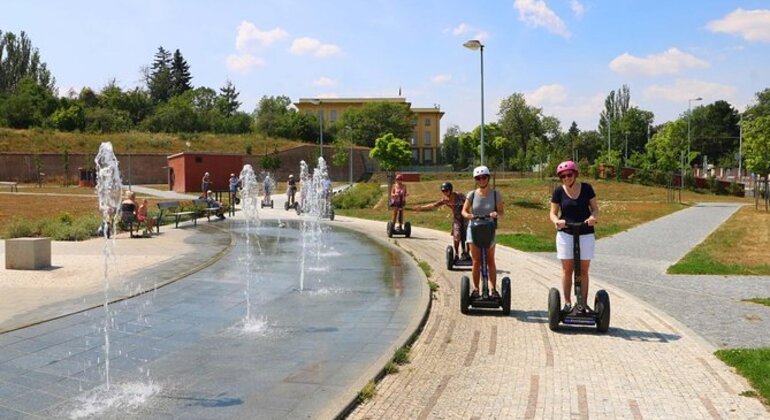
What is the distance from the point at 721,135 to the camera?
3698 inches

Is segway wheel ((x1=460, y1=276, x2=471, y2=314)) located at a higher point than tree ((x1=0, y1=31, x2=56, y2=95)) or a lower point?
lower

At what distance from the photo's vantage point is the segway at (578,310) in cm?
709

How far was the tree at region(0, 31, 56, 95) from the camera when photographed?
331 ft

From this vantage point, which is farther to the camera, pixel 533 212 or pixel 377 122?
pixel 377 122

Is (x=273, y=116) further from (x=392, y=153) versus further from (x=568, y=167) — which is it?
(x=568, y=167)

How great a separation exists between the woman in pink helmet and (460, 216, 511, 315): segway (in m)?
0.86

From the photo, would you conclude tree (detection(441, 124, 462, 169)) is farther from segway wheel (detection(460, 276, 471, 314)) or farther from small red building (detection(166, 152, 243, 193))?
segway wheel (detection(460, 276, 471, 314))

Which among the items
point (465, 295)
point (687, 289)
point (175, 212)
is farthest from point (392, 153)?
point (465, 295)

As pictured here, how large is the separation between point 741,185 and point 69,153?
2501 inches

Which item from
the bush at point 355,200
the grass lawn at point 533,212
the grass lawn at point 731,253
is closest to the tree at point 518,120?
the grass lawn at point 533,212

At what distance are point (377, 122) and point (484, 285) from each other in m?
90.0

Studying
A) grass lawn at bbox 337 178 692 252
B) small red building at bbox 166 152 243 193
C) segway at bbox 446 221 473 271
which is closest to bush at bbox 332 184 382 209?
grass lawn at bbox 337 178 692 252

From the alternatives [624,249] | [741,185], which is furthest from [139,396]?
[741,185]

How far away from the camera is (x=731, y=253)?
16.0 meters
